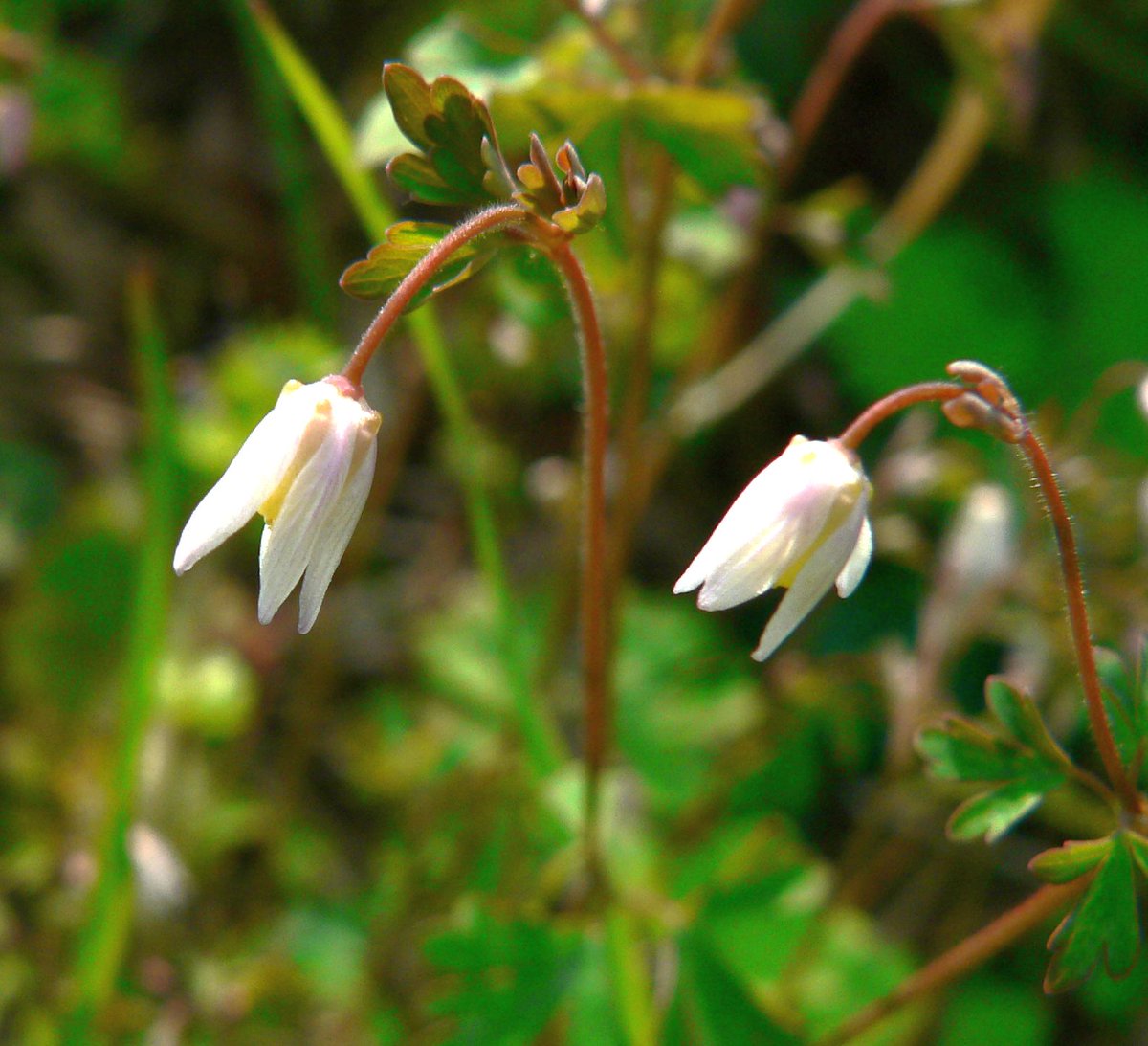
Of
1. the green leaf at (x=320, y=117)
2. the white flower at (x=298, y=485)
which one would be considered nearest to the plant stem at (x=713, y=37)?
the green leaf at (x=320, y=117)

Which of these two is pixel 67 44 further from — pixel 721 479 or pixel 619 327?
pixel 721 479

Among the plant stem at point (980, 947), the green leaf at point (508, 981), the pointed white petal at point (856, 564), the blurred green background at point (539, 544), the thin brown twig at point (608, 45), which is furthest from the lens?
the blurred green background at point (539, 544)

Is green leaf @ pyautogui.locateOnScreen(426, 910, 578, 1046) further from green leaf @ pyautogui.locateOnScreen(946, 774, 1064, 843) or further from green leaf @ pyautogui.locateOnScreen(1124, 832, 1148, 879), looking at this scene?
green leaf @ pyautogui.locateOnScreen(1124, 832, 1148, 879)

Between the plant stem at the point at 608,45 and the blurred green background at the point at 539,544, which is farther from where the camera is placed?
the blurred green background at the point at 539,544

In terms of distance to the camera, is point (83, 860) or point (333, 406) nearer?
point (333, 406)

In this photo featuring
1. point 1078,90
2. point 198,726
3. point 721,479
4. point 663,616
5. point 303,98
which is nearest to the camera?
point 303,98

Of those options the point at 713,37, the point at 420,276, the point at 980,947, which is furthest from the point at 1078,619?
the point at 713,37

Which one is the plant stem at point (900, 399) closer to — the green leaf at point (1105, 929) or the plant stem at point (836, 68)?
the green leaf at point (1105, 929)

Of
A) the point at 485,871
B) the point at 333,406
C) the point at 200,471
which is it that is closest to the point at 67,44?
the point at 200,471

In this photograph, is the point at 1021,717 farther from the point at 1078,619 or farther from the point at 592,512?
the point at 592,512
